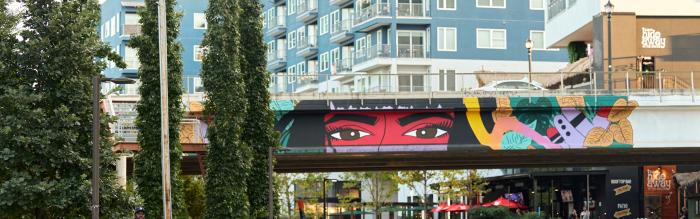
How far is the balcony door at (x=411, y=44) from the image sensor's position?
91875mm

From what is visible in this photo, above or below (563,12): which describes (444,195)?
below

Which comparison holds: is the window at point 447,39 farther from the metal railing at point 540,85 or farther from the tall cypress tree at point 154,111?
the tall cypress tree at point 154,111

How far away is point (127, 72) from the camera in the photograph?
96.4 metres

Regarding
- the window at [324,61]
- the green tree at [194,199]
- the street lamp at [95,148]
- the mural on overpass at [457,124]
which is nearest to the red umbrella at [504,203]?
the green tree at [194,199]

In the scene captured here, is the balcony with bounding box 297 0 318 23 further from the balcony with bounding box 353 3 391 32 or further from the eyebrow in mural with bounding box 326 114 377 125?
the eyebrow in mural with bounding box 326 114 377 125

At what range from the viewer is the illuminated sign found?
217 feet

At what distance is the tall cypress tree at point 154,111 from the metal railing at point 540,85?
→ 9052 mm

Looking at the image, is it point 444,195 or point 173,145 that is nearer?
point 173,145

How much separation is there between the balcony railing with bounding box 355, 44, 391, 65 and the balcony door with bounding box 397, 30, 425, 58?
88cm

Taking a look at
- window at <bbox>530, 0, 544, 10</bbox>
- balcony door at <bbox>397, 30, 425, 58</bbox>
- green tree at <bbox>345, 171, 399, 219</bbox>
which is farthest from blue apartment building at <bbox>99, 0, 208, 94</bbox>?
window at <bbox>530, 0, 544, 10</bbox>

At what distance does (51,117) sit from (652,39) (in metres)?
42.7

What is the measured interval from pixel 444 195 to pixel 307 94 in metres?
44.1

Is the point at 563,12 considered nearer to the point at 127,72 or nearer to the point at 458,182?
the point at 458,182

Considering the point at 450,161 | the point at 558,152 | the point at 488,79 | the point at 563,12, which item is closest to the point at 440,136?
the point at 488,79
